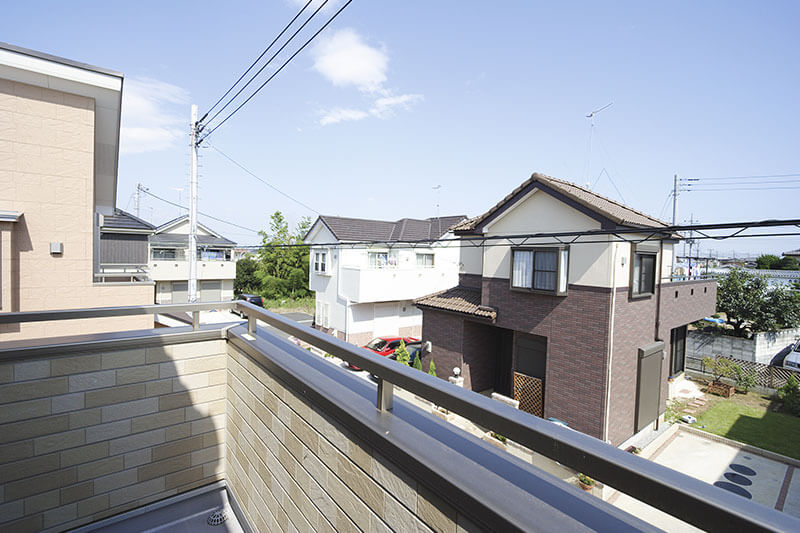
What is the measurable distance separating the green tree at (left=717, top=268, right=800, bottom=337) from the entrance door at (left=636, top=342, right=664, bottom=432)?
6775mm

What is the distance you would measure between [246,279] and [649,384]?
21850 mm

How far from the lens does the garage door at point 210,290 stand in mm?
19672

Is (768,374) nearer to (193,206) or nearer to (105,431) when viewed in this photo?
(105,431)

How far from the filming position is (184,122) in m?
8.88

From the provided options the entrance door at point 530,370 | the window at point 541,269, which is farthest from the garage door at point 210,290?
the window at point 541,269

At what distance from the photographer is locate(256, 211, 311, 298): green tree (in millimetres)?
22750

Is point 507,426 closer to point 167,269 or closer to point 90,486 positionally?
point 90,486

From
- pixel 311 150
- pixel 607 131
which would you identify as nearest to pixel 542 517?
pixel 607 131

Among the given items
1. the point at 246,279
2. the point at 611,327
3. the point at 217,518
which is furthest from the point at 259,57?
the point at 246,279

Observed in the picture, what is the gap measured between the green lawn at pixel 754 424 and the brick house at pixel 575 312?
106cm

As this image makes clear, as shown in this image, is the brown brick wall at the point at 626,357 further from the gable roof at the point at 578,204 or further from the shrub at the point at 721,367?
the shrub at the point at 721,367

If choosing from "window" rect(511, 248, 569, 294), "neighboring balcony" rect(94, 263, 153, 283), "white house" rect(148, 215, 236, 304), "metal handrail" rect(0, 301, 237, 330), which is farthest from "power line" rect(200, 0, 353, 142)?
"white house" rect(148, 215, 236, 304)

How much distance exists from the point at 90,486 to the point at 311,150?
13.5 m

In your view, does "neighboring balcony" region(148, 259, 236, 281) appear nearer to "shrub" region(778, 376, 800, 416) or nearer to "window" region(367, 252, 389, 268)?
"window" region(367, 252, 389, 268)
